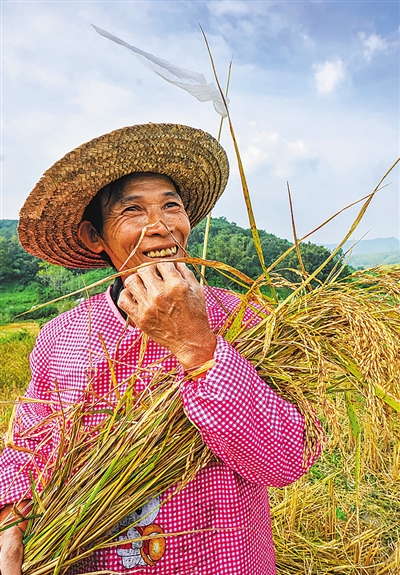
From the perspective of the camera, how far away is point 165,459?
0.96m

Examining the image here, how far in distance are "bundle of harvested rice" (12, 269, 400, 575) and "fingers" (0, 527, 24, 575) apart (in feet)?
0.07

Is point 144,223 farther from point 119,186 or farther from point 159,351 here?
point 159,351

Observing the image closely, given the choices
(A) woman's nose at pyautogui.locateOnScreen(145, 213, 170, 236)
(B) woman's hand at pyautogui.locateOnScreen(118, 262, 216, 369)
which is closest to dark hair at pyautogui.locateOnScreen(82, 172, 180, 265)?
(A) woman's nose at pyautogui.locateOnScreen(145, 213, 170, 236)

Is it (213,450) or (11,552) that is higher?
(213,450)

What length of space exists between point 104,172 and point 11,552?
1.02 m

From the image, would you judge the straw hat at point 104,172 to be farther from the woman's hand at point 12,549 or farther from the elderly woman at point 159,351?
the woman's hand at point 12,549

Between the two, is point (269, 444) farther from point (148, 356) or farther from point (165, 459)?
point (148, 356)

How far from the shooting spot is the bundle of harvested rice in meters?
0.92

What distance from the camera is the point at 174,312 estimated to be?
899 millimetres

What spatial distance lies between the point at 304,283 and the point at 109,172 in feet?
2.39

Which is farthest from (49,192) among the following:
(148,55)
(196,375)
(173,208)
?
(196,375)

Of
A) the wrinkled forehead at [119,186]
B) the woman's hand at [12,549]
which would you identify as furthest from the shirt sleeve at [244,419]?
the wrinkled forehead at [119,186]

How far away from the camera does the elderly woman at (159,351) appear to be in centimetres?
90

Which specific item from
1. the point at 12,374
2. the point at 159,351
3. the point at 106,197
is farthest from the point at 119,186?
the point at 12,374
